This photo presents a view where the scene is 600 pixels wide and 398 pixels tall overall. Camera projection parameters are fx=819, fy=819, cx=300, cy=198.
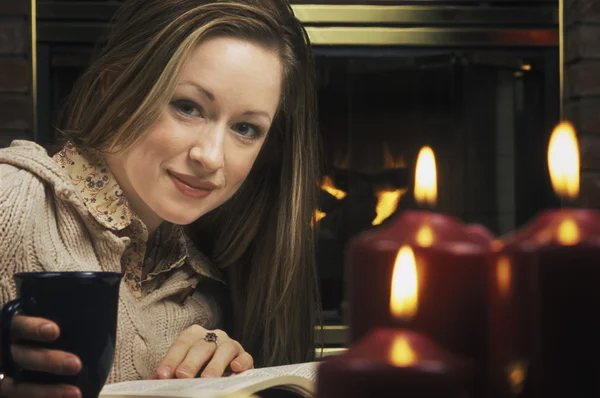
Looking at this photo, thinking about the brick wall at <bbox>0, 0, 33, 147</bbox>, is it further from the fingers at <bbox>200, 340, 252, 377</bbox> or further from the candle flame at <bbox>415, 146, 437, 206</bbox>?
the candle flame at <bbox>415, 146, 437, 206</bbox>

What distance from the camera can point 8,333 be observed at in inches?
19.7

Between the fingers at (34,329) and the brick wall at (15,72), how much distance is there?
1.35 metres

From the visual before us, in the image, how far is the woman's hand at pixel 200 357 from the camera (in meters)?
0.86

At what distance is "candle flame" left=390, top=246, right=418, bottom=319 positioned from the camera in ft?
0.92

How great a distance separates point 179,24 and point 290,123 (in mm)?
262

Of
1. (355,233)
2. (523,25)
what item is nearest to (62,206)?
(355,233)

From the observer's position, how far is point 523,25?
6.02ft

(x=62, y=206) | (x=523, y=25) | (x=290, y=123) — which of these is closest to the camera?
(x=62, y=206)

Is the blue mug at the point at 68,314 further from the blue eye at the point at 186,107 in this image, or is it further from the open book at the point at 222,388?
the blue eye at the point at 186,107

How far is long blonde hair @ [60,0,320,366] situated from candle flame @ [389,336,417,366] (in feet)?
2.83

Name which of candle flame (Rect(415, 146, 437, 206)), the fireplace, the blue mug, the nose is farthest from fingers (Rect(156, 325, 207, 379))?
the fireplace

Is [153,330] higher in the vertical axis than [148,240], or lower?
lower

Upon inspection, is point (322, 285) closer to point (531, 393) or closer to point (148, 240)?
point (148, 240)

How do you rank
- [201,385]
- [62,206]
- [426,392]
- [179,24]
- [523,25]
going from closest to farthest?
[426,392] < [201,385] < [62,206] < [179,24] < [523,25]
